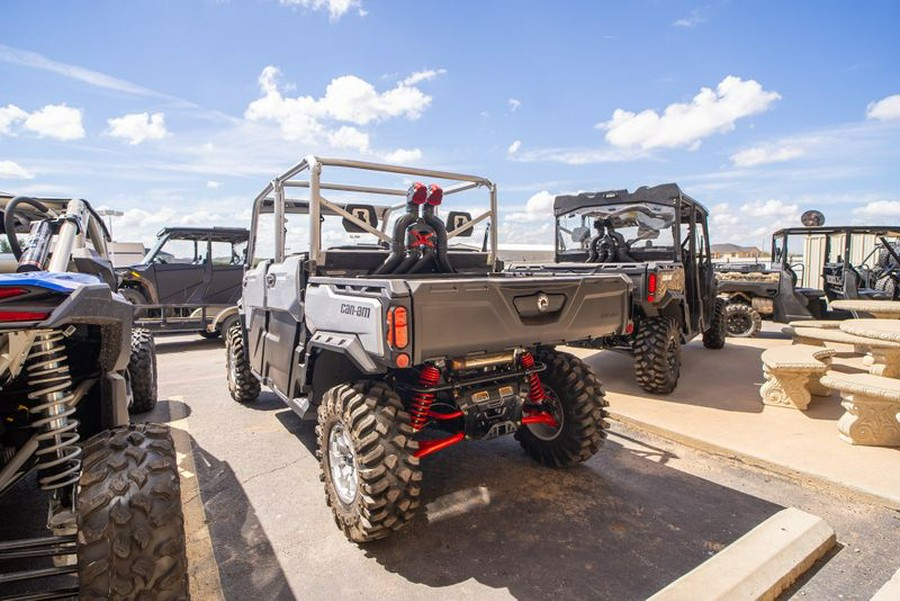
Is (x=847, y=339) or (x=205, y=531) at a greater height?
(x=847, y=339)

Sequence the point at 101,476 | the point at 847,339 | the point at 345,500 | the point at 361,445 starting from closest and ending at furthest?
the point at 101,476, the point at 361,445, the point at 345,500, the point at 847,339

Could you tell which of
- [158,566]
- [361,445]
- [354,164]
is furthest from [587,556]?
[354,164]

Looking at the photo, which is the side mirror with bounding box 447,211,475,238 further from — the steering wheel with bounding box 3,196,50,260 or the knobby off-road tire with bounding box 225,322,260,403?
the steering wheel with bounding box 3,196,50,260

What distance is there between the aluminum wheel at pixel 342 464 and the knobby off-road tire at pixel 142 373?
3.24 m

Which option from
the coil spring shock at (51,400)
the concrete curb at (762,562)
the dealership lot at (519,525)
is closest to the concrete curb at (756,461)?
the dealership lot at (519,525)

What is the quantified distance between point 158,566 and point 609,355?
7700 millimetres

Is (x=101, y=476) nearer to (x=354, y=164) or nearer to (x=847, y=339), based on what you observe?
(x=354, y=164)

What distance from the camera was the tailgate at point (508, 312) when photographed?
8.50 ft

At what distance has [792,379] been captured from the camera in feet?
16.6

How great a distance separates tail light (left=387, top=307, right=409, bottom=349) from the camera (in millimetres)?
2492

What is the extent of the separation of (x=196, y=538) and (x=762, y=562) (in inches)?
120

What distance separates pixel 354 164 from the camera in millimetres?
3646

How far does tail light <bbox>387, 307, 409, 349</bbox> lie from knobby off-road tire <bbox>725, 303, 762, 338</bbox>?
9.61m

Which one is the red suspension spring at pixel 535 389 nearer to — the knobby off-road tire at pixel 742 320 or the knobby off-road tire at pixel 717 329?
the knobby off-road tire at pixel 717 329
